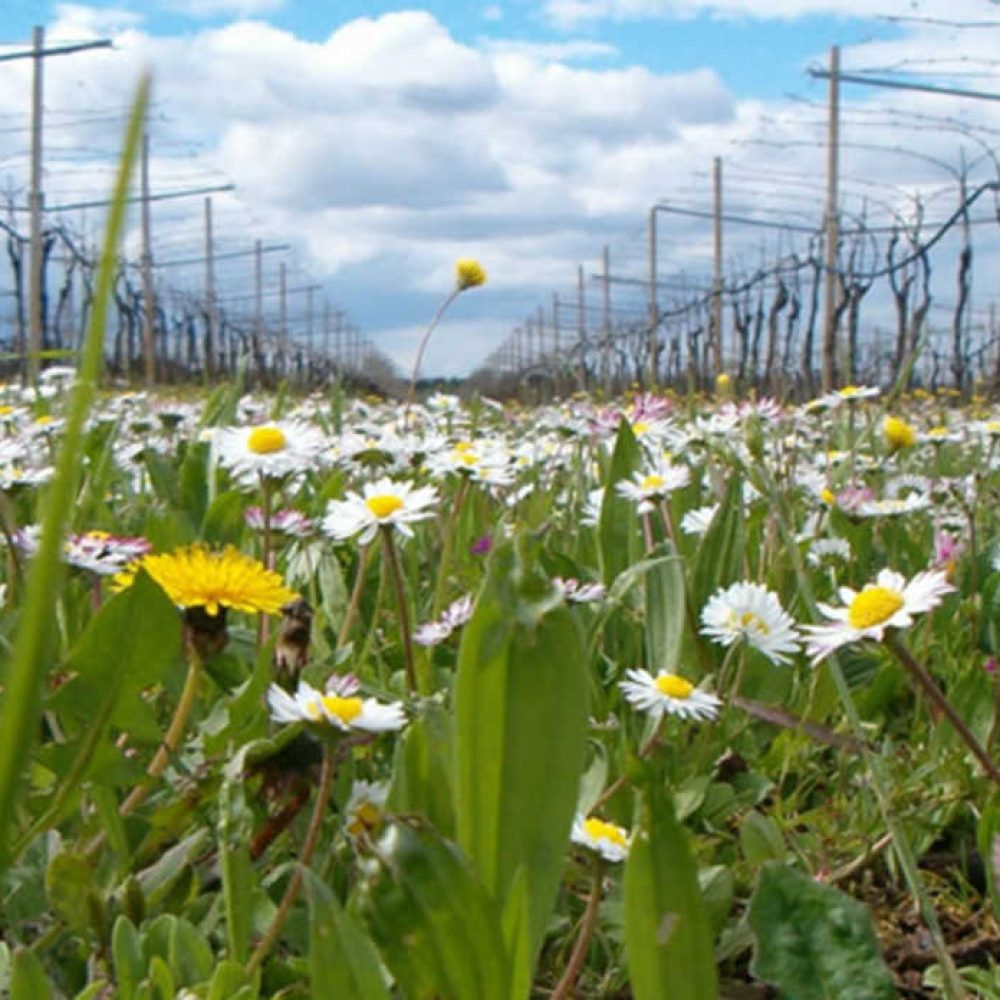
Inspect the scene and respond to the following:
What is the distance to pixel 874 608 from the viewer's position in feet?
2.76

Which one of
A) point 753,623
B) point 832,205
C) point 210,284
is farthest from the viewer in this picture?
point 210,284

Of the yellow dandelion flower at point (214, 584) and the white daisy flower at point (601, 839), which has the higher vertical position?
the yellow dandelion flower at point (214, 584)

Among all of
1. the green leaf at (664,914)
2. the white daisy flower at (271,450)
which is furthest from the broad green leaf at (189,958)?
the white daisy flower at (271,450)

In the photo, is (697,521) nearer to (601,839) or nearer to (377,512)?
(377,512)

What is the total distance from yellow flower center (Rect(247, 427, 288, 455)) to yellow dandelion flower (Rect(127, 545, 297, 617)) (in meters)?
0.52

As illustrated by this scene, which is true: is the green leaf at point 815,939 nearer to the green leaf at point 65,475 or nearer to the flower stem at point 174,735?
the flower stem at point 174,735

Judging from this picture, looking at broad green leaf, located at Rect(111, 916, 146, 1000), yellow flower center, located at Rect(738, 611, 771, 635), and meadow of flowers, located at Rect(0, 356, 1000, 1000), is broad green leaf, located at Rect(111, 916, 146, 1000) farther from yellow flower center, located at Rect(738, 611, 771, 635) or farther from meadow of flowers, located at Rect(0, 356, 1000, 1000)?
yellow flower center, located at Rect(738, 611, 771, 635)

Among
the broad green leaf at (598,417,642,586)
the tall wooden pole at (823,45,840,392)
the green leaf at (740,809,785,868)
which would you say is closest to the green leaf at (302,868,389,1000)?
the green leaf at (740,809,785,868)

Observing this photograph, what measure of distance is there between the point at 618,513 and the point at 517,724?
3.16 feet

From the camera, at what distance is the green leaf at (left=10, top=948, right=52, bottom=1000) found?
0.54 m

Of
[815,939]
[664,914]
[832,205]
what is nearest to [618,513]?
[815,939]

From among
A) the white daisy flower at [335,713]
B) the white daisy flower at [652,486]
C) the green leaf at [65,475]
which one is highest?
the green leaf at [65,475]

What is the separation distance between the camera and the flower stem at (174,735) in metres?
0.74

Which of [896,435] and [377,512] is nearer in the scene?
[377,512]
